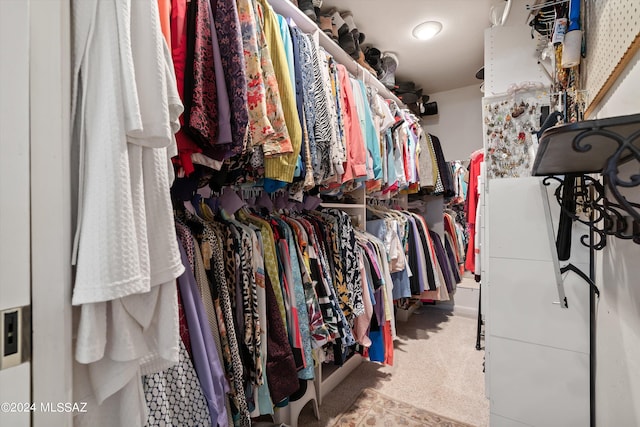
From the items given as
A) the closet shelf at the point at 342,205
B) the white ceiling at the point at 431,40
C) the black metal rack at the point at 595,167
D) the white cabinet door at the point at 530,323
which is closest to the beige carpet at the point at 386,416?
the white cabinet door at the point at 530,323

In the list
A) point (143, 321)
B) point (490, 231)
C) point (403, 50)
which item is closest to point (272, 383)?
point (143, 321)

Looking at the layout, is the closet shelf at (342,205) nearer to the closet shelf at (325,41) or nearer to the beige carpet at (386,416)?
the closet shelf at (325,41)

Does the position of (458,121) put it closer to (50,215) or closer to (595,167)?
(595,167)

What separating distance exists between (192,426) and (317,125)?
1094 mm

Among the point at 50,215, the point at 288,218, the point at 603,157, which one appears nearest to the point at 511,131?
the point at 603,157

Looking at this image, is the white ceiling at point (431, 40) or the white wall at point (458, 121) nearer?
the white ceiling at point (431, 40)

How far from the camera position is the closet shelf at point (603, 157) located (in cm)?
39

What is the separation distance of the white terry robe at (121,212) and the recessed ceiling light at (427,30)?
2.12 meters

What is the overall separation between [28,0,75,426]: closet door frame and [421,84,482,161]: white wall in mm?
3385

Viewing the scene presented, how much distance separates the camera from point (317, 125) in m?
1.18

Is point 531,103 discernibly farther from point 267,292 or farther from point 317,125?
point 267,292

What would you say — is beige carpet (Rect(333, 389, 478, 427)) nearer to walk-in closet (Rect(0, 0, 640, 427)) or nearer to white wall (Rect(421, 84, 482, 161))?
walk-in closet (Rect(0, 0, 640, 427))

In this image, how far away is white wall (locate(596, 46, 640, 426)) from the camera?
1.86 ft

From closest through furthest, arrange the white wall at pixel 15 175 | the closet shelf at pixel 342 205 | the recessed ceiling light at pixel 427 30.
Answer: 1. the white wall at pixel 15 175
2. the closet shelf at pixel 342 205
3. the recessed ceiling light at pixel 427 30
